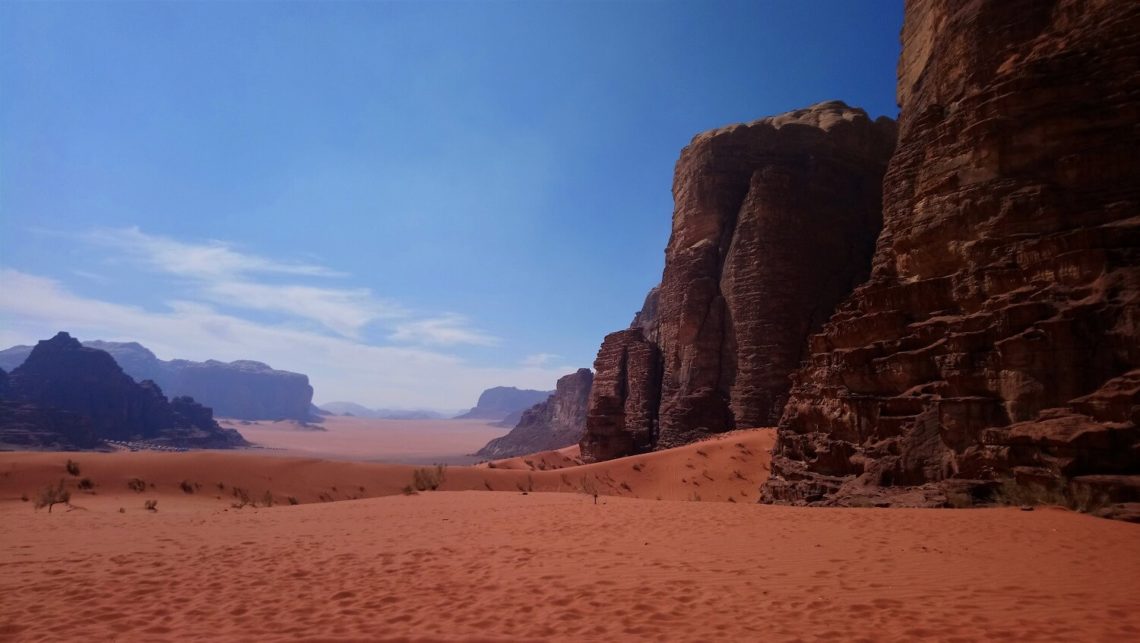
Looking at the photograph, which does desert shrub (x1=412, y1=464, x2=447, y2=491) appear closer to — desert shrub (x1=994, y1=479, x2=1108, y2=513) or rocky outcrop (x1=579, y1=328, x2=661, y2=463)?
rocky outcrop (x1=579, y1=328, x2=661, y2=463)

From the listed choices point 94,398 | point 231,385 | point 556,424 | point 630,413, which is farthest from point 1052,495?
point 231,385

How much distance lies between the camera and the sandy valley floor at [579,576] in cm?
495

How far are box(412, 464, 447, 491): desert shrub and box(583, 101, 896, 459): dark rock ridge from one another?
39.6 ft

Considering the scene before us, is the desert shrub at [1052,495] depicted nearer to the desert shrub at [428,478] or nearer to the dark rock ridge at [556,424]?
the desert shrub at [428,478]

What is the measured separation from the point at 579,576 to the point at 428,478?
18.4 meters

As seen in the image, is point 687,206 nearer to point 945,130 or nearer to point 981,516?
point 945,130

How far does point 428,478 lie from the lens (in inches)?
931

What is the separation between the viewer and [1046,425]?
32.9ft

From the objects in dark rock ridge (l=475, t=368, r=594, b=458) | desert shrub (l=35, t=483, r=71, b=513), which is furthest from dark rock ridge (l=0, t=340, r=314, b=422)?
desert shrub (l=35, t=483, r=71, b=513)

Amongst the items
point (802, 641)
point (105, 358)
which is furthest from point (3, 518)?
point (105, 358)

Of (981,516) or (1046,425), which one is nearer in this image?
(981,516)

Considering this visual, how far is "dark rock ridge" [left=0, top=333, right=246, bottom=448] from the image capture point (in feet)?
211

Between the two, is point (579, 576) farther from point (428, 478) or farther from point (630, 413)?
point (630, 413)

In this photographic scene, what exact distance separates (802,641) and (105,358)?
91743mm
